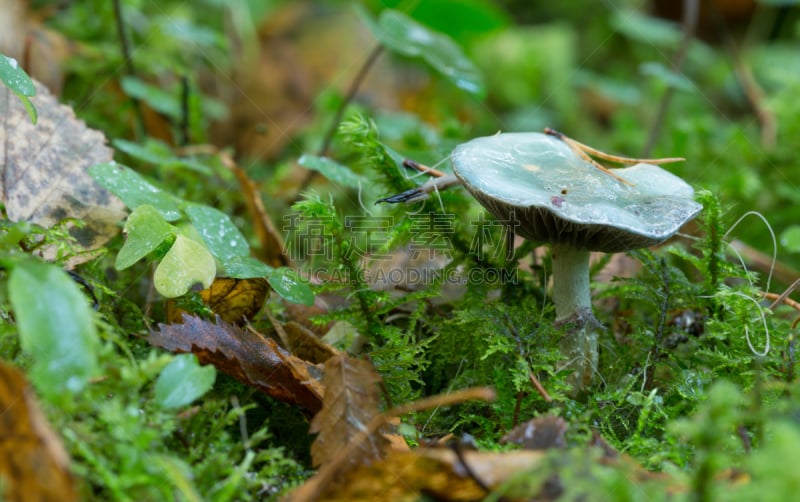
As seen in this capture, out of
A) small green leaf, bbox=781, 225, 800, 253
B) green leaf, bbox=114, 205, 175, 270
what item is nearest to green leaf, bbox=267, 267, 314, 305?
green leaf, bbox=114, 205, 175, 270

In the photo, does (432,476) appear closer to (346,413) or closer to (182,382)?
(346,413)

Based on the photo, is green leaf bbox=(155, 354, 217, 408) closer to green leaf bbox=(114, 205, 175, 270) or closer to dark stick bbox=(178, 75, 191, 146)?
green leaf bbox=(114, 205, 175, 270)

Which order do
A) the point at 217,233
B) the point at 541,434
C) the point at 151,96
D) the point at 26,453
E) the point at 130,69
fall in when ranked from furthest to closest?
the point at 130,69
the point at 151,96
the point at 217,233
the point at 541,434
the point at 26,453

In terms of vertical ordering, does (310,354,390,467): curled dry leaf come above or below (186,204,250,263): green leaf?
below

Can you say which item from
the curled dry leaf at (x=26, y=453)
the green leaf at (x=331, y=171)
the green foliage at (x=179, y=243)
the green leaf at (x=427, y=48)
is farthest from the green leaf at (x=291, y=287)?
the green leaf at (x=427, y=48)

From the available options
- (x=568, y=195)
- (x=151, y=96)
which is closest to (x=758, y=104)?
(x=568, y=195)

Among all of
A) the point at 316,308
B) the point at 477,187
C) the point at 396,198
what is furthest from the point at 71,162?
the point at 477,187

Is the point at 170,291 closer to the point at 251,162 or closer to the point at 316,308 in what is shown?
the point at 316,308
